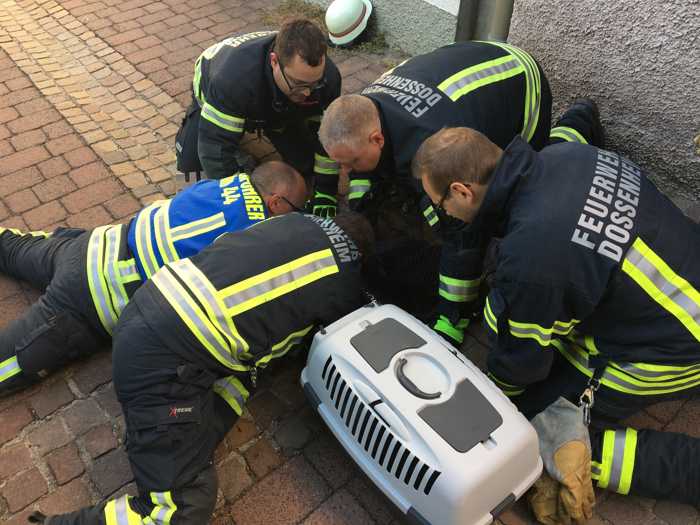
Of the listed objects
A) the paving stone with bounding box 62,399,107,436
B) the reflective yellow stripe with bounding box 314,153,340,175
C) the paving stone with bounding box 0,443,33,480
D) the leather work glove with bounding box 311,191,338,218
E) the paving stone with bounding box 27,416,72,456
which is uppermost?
the reflective yellow stripe with bounding box 314,153,340,175

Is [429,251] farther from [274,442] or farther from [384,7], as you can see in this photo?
[384,7]

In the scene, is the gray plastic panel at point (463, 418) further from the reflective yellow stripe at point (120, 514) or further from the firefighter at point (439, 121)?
the reflective yellow stripe at point (120, 514)

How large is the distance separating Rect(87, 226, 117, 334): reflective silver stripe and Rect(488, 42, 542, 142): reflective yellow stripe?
7.89ft

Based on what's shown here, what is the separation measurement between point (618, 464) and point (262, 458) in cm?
157

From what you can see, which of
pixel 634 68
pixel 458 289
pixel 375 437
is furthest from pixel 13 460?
pixel 634 68

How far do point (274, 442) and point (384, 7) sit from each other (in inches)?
164

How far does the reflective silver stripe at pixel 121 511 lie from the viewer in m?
2.37

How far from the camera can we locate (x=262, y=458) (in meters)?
2.75

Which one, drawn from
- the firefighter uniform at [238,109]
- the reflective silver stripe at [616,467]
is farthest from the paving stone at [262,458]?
the firefighter uniform at [238,109]

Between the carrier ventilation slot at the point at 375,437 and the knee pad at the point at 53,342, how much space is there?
1.33 meters

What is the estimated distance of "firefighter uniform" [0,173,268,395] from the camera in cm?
291

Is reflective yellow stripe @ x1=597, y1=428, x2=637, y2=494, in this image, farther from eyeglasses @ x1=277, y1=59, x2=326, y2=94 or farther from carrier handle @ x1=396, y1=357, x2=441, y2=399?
eyeglasses @ x1=277, y1=59, x2=326, y2=94

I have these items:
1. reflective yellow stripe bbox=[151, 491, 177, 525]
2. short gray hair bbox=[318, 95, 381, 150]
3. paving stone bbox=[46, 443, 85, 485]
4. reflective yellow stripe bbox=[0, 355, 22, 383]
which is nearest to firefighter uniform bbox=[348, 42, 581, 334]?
short gray hair bbox=[318, 95, 381, 150]

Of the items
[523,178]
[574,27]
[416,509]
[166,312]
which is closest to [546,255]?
[523,178]
